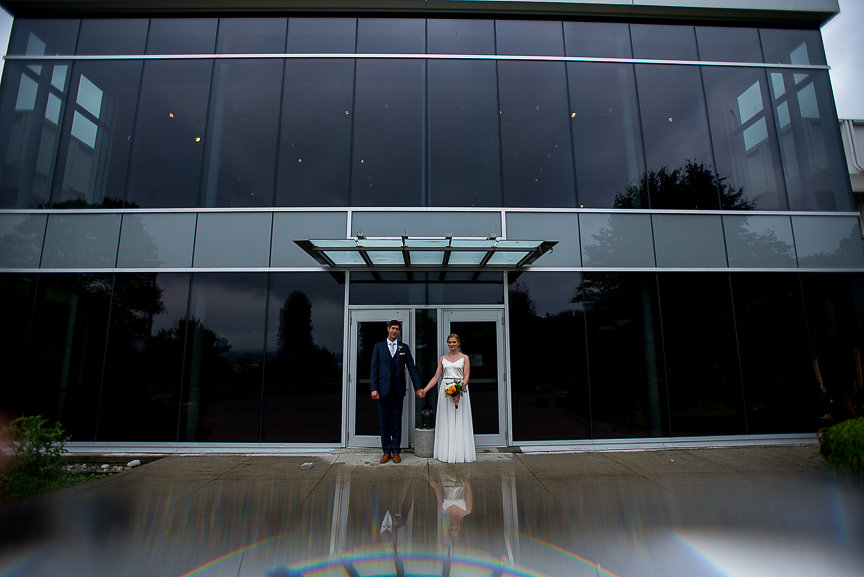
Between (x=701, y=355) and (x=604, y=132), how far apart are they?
5016 mm

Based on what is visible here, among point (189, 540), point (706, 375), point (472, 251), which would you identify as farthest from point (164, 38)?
point (706, 375)

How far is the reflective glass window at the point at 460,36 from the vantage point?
871 cm

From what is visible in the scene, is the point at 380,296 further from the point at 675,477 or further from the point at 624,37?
the point at 624,37

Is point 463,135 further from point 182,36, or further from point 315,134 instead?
point 182,36

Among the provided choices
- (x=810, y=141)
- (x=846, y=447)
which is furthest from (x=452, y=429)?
(x=810, y=141)

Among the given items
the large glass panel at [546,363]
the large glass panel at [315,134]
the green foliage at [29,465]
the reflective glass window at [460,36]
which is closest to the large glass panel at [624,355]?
the large glass panel at [546,363]

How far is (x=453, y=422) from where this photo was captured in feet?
21.2

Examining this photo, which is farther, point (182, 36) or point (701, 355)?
point (182, 36)

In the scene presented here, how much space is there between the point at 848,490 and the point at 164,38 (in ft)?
47.2

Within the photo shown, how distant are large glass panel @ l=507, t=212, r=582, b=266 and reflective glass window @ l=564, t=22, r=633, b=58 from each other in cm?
396

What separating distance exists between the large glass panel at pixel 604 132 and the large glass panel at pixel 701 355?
2130 millimetres

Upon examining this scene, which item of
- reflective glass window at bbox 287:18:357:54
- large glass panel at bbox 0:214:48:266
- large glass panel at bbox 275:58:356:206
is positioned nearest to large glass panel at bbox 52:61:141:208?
large glass panel at bbox 0:214:48:266

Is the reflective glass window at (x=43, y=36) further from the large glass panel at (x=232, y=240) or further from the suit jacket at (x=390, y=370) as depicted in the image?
the suit jacket at (x=390, y=370)

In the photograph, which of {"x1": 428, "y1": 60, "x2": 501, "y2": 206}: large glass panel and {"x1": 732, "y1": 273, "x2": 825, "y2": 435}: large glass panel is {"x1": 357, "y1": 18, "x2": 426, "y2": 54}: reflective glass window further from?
{"x1": 732, "y1": 273, "x2": 825, "y2": 435}: large glass panel
